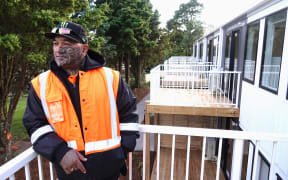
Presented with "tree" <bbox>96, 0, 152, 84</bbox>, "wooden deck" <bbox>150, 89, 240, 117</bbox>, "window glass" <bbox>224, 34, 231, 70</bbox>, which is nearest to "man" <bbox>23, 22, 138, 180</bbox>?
"wooden deck" <bbox>150, 89, 240, 117</bbox>

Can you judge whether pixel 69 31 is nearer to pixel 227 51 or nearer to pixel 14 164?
pixel 14 164

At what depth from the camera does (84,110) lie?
1.36m

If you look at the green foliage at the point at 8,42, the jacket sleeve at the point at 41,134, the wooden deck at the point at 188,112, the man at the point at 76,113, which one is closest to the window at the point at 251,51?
the wooden deck at the point at 188,112

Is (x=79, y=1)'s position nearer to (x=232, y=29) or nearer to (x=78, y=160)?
(x=232, y=29)

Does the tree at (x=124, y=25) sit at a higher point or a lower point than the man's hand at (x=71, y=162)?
higher

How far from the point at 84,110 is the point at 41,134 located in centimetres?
31

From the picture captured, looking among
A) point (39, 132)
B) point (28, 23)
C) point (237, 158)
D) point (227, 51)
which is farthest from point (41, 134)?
point (227, 51)

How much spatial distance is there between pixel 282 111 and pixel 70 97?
Answer: 3337mm

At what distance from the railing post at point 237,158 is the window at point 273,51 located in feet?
7.97

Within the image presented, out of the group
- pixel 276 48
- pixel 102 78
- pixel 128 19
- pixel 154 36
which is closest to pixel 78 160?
pixel 102 78

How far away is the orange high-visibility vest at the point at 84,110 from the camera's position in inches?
52.4

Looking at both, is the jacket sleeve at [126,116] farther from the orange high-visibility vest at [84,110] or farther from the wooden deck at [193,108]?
the wooden deck at [193,108]

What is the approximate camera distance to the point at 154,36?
63.6 feet

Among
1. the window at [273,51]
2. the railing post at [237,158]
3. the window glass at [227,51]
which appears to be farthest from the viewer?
the window glass at [227,51]
